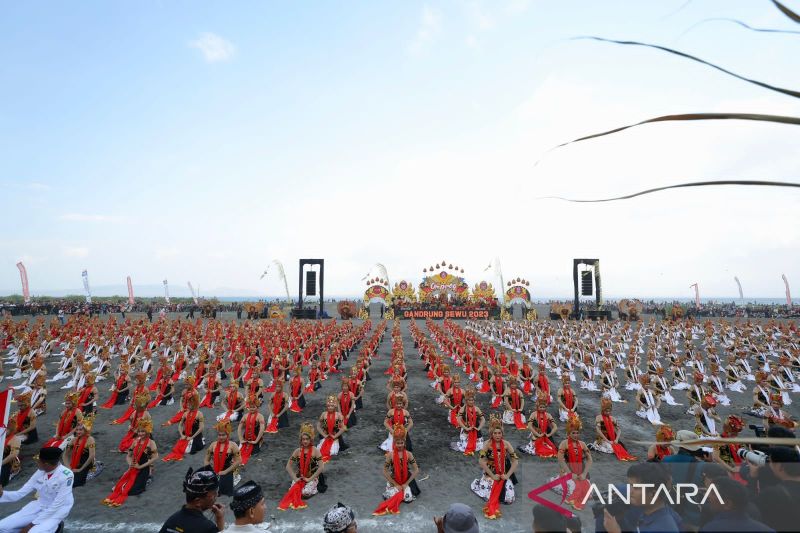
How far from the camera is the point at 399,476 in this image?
278 inches

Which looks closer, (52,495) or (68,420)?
(52,495)

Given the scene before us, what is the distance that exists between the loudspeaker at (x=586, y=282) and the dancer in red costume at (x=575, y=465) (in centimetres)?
4055

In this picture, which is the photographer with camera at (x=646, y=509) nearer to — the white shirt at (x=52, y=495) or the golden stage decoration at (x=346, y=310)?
the white shirt at (x=52, y=495)

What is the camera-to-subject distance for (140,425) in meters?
7.50

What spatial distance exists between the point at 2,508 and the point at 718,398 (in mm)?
19135

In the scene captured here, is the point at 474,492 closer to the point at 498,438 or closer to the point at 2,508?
the point at 498,438

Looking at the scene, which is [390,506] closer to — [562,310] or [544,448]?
[544,448]

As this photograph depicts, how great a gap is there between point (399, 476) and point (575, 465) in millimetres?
3172

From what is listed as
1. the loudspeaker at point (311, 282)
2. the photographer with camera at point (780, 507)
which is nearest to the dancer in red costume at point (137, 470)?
the photographer with camera at point (780, 507)

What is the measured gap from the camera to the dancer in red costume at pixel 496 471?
704 centimetres

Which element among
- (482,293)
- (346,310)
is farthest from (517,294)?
(346,310)

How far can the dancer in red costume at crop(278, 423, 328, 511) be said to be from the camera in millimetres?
7066

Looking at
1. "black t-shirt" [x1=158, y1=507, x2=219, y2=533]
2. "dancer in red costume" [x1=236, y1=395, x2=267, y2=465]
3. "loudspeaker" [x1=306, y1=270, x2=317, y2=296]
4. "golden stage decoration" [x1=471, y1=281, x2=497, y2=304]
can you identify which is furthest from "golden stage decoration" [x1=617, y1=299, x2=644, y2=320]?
"black t-shirt" [x1=158, y1=507, x2=219, y2=533]

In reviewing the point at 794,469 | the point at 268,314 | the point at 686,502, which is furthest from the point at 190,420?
the point at 268,314
